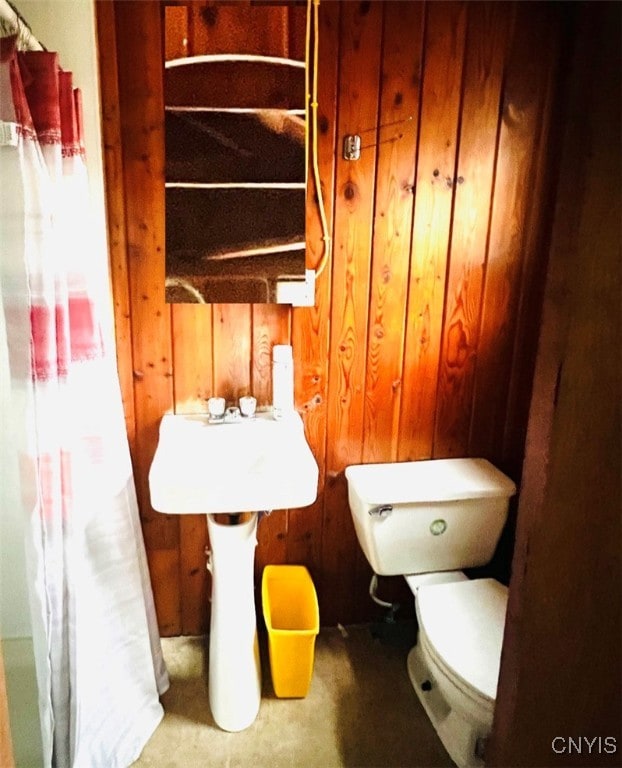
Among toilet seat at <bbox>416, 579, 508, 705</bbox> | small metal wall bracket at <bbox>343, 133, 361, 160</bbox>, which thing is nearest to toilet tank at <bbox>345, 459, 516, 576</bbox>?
toilet seat at <bbox>416, 579, 508, 705</bbox>

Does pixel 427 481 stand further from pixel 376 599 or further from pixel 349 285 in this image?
pixel 349 285

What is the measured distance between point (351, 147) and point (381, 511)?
108 cm

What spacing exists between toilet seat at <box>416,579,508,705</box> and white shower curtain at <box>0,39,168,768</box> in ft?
2.75

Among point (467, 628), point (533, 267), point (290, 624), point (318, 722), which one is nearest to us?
point (467, 628)

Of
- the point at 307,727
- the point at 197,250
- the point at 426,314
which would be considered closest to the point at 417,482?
the point at 426,314

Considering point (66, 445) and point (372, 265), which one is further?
point (372, 265)

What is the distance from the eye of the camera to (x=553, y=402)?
64 centimetres

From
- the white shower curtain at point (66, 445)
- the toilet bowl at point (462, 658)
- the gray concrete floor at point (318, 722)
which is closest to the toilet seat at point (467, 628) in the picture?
the toilet bowl at point (462, 658)

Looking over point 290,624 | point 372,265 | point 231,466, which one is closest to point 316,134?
point 372,265

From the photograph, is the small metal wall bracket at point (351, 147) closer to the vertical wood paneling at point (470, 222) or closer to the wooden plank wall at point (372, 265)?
the wooden plank wall at point (372, 265)

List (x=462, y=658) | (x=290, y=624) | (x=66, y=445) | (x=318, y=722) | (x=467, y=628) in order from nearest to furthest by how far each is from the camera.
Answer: (x=66, y=445) < (x=462, y=658) < (x=467, y=628) < (x=318, y=722) < (x=290, y=624)

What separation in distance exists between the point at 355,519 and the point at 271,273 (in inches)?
32.8

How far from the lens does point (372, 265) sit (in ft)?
5.97

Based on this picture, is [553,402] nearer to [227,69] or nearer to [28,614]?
[28,614]
